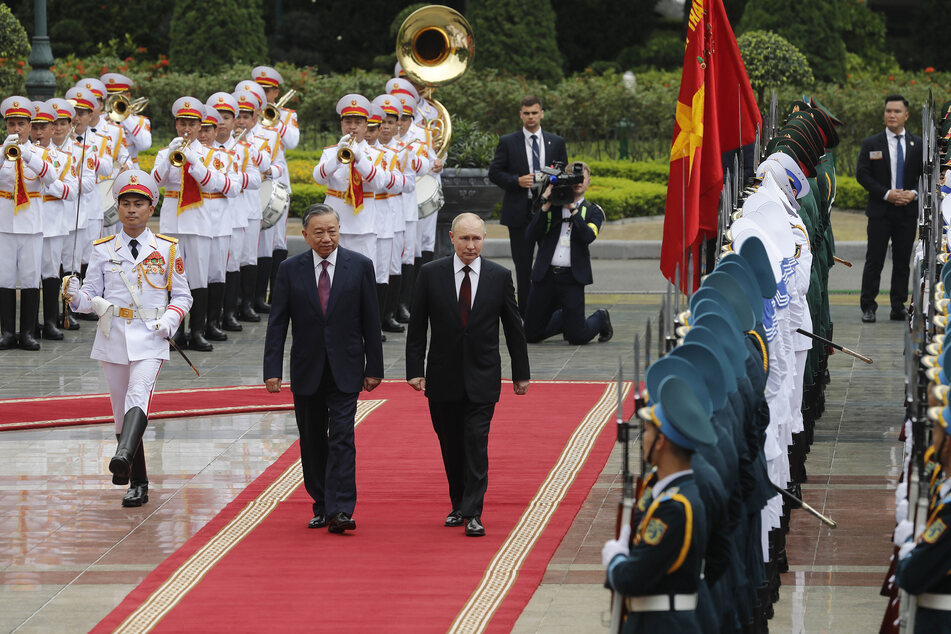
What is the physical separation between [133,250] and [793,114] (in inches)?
185

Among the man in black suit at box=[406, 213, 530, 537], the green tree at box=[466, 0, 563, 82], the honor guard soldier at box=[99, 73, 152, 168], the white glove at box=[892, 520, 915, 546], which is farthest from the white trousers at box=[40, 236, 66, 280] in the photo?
the green tree at box=[466, 0, 563, 82]

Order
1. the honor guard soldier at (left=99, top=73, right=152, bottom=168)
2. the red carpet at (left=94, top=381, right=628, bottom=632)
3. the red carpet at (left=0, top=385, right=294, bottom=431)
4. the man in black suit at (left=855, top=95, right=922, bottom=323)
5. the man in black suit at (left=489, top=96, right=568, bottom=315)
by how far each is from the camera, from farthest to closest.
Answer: the honor guard soldier at (left=99, top=73, right=152, bottom=168) < the man in black suit at (left=855, top=95, right=922, bottom=323) < the man in black suit at (left=489, top=96, right=568, bottom=315) < the red carpet at (left=0, top=385, right=294, bottom=431) < the red carpet at (left=94, top=381, right=628, bottom=632)

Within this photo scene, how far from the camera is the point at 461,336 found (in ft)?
27.6

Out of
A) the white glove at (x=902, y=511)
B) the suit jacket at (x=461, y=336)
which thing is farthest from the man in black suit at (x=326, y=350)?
the white glove at (x=902, y=511)

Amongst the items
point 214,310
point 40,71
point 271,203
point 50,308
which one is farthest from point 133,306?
point 40,71

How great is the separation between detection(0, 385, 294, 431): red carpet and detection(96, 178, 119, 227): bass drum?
12.3 ft

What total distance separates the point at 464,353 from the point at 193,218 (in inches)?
236

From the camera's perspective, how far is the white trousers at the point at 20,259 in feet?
45.1

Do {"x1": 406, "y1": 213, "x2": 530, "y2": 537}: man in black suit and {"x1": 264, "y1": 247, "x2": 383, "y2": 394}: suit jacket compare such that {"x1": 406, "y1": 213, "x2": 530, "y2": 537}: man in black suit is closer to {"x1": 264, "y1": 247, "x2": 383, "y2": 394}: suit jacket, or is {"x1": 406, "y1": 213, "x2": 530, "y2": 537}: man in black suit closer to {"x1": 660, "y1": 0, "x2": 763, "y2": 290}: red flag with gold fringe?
{"x1": 264, "y1": 247, "x2": 383, "y2": 394}: suit jacket

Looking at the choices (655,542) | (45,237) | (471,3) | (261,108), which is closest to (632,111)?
(471,3)

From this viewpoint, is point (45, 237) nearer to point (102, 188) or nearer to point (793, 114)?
point (102, 188)

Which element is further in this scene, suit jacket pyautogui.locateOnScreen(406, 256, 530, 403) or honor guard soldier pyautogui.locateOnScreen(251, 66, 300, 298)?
honor guard soldier pyautogui.locateOnScreen(251, 66, 300, 298)

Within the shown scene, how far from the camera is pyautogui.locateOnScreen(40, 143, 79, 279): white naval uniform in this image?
545 inches

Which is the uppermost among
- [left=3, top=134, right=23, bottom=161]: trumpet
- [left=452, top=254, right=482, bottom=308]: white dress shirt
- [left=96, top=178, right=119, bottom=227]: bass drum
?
[left=3, top=134, right=23, bottom=161]: trumpet
